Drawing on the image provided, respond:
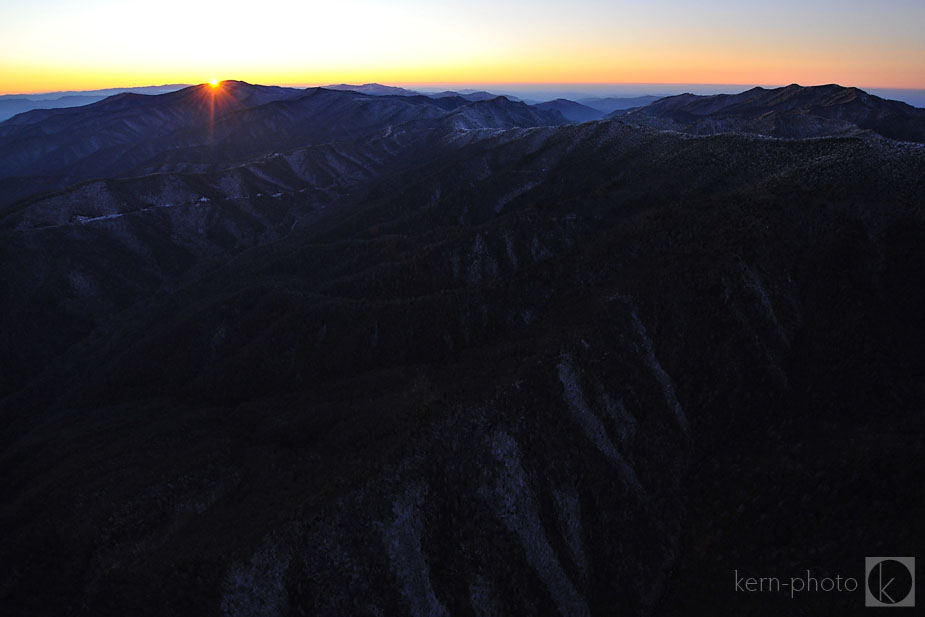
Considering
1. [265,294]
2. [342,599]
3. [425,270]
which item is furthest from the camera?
[265,294]

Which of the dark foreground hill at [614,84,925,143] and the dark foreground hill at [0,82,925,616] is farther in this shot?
the dark foreground hill at [614,84,925,143]

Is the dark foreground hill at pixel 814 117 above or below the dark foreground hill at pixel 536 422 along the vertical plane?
above

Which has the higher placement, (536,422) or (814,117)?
(814,117)

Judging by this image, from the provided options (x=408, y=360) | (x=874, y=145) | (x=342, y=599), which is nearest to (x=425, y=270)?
(x=408, y=360)

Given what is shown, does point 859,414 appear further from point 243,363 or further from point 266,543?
point 243,363

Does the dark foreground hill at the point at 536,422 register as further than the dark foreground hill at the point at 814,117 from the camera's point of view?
No
